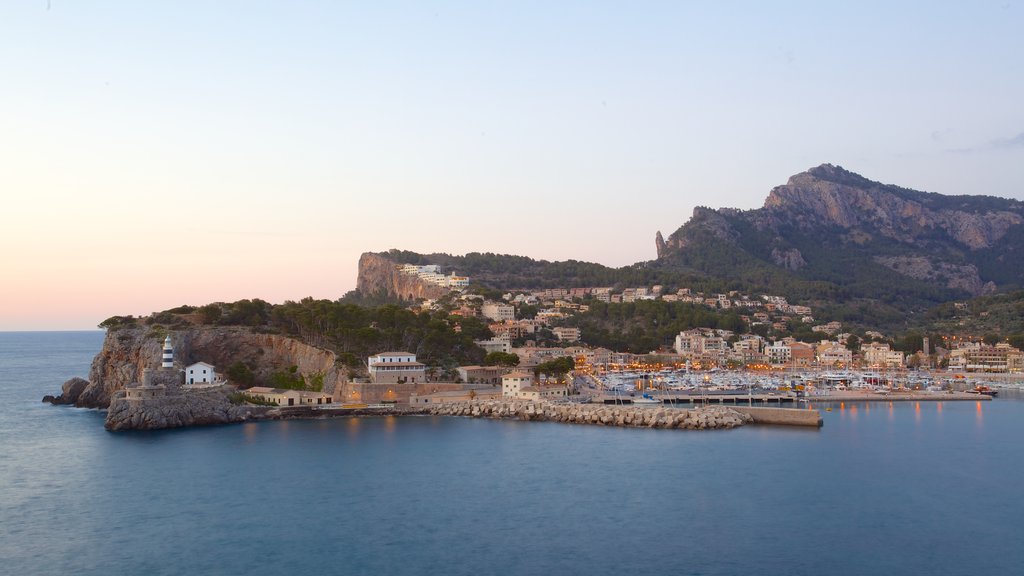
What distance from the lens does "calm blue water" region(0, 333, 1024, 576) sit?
17156 mm

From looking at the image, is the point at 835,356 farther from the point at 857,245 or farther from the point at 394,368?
the point at 857,245

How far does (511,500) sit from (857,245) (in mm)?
104380

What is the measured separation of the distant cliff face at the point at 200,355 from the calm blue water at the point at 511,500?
18.9ft

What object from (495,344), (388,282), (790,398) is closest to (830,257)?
(388,282)

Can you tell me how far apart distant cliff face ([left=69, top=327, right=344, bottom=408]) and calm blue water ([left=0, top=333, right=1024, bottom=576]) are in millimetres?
5775

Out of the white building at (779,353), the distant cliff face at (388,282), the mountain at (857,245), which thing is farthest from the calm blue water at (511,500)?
the mountain at (857,245)

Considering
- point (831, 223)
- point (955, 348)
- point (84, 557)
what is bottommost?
point (84, 557)

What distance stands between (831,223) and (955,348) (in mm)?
59015

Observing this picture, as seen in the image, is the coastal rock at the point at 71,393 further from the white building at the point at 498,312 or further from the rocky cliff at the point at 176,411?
the white building at the point at 498,312

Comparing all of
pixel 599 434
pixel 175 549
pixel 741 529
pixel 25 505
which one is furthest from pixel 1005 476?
pixel 25 505

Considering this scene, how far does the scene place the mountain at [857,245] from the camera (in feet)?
316

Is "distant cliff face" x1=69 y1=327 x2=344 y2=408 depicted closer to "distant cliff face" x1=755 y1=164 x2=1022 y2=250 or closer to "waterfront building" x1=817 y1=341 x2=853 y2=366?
"waterfront building" x1=817 y1=341 x2=853 y2=366

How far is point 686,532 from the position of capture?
736 inches

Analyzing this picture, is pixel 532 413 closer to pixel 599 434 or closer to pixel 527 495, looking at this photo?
pixel 599 434
